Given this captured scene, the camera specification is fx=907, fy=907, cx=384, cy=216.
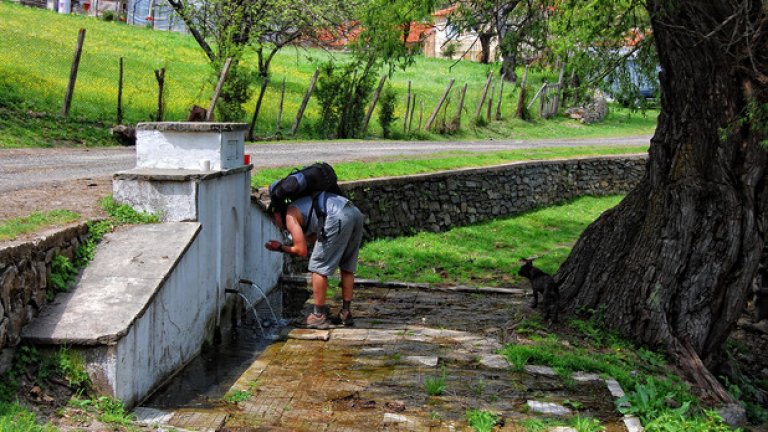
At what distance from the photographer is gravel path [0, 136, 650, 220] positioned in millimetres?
8211

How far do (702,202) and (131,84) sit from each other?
19.3 metres

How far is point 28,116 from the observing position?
56.3 ft

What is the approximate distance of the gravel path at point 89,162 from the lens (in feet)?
26.9

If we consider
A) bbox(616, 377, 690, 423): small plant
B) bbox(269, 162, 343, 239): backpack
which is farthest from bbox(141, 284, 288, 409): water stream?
bbox(616, 377, 690, 423): small plant

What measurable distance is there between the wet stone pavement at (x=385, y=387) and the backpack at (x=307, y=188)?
3.75 ft

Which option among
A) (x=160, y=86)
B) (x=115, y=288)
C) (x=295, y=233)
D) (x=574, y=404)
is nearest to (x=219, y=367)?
(x=295, y=233)

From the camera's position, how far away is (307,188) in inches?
331

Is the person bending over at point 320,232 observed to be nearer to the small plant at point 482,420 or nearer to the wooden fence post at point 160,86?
the small plant at point 482,420

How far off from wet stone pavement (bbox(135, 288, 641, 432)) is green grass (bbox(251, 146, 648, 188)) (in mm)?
4410

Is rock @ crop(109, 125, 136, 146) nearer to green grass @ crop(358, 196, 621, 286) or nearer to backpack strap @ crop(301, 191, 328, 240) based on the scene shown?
green grass @ crop(358, 196, 621, 286)

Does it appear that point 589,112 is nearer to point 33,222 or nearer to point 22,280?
point 33,222

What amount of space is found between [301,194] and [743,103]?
14.1 ft

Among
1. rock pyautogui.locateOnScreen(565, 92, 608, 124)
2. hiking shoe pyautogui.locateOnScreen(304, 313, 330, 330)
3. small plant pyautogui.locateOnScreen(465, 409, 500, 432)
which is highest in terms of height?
rock pyautogui.locateOnScreen(565, 92, 608, 124)

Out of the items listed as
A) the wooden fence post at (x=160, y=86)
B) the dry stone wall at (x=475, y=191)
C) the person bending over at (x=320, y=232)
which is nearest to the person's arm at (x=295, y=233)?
the person bending over at (x=320, y=232)
